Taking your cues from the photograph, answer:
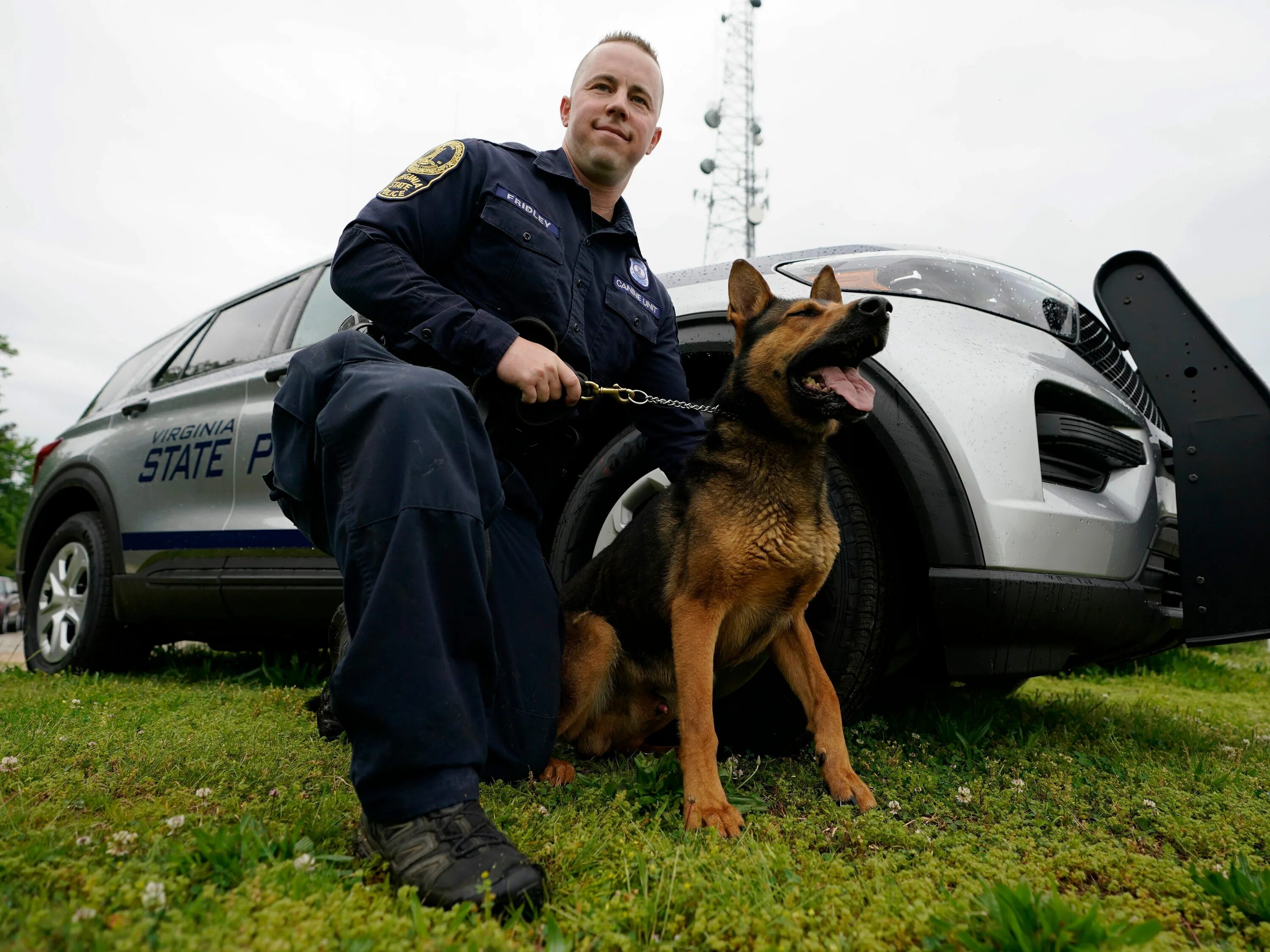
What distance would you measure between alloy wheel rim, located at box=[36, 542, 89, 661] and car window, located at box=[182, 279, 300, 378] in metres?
1.20

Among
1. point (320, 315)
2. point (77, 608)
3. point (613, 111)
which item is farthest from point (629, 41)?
point (77, 608)

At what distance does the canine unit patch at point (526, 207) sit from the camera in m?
2.28

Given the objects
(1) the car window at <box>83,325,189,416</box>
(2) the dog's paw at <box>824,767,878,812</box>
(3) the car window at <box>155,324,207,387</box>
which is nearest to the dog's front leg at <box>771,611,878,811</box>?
(2) the dog's paw at <box>824,767,878,812</box>

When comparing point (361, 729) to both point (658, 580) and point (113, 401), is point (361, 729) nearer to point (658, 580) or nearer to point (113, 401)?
point (658, 580)

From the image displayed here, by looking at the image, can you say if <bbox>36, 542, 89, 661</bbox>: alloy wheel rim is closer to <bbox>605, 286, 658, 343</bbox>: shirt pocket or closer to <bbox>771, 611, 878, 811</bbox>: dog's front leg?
<bbox>605, 286, 658, 343</bbox>: shirt pocket

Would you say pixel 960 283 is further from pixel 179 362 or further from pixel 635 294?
pixel 179 362

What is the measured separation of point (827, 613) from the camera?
2.26 metres

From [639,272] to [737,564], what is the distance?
110 cm

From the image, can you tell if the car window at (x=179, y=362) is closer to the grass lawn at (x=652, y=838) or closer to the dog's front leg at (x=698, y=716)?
the grass lawn at (x=652, y=838)

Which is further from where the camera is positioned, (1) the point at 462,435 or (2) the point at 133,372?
(2) the point at 133,372

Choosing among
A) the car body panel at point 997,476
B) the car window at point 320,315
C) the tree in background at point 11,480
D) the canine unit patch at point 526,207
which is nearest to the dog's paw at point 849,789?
the car body panel at point 997,476

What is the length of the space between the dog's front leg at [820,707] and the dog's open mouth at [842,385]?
24.2 inches

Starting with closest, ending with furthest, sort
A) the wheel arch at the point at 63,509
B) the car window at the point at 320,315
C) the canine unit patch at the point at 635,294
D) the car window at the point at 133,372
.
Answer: the canine unit patch at the point at 635,294, the car window at the point at 320,315, the wheel arch at the point at 63,509, the car window at the point at 133,372

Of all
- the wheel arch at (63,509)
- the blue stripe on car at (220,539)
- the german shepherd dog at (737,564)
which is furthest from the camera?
the wheel arch at (63,509)
